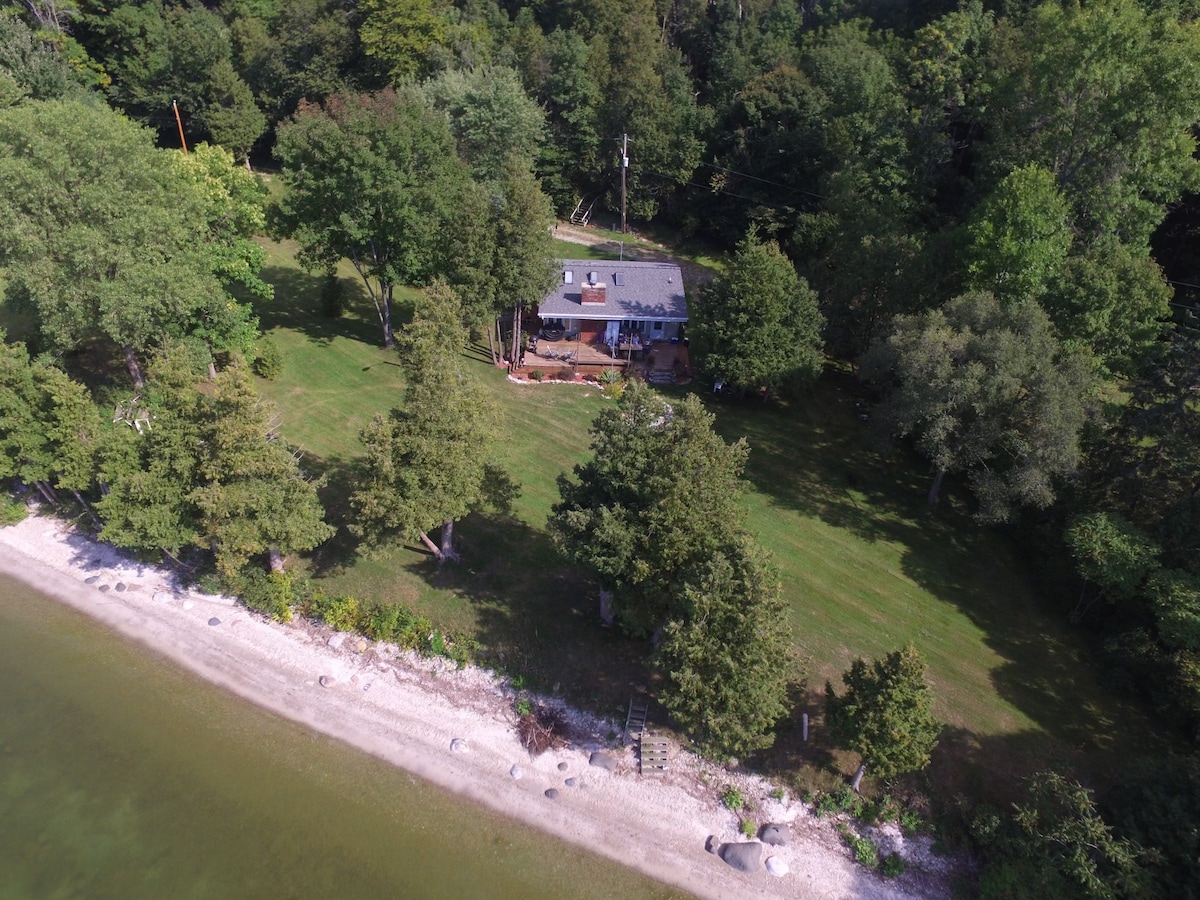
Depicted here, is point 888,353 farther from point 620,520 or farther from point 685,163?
point 685,163

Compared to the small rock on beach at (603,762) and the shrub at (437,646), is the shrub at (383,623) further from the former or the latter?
the small rock on beach at (603,762)

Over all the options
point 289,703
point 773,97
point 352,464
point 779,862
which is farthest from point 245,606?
point 773,97

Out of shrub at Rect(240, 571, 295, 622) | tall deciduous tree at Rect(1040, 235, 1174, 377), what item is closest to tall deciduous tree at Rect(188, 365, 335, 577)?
shrub at Rect(240, 571, 295, 622)

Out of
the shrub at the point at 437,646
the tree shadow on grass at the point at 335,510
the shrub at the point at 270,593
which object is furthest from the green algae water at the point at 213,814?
the tree shadow on grass at the point at 335,510

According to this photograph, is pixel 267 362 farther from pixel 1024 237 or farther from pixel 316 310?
pixel 1024 237

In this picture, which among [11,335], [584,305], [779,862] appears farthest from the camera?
[584,305]

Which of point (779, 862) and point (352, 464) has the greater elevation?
point (352, 464)
